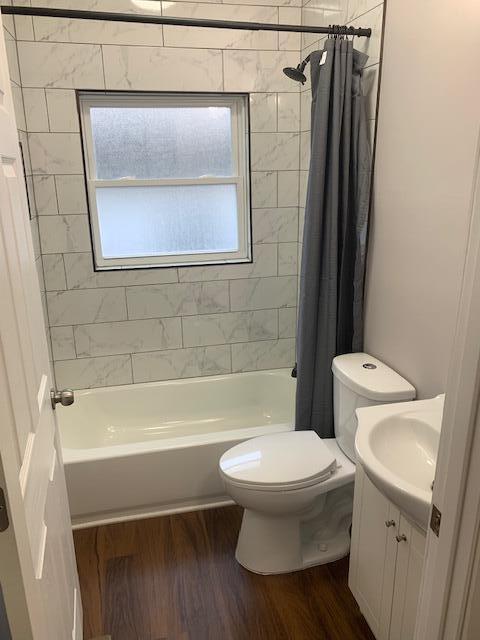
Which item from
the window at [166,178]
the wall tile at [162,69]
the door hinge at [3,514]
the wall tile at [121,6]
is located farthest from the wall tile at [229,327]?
the door hinge at [3,514]

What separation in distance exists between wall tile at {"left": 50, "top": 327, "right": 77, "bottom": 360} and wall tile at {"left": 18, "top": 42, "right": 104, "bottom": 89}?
50.3 inches

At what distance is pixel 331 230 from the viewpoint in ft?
6.68

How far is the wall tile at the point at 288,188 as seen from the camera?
2.78m

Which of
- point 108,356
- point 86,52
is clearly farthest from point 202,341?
point 86,52

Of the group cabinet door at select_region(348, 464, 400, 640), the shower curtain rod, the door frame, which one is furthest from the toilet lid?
the shower curtain rod

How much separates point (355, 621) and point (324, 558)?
0.29 metres

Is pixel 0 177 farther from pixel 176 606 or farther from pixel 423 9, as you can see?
pixel 176 606

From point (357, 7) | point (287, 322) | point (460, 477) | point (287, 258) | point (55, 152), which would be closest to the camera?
point (460, 477)

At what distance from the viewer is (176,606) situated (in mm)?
1822

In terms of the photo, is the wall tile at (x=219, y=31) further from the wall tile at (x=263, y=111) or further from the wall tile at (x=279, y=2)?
the wall tile at (x=263, y=111)

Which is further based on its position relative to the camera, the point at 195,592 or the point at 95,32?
the point at 95,32

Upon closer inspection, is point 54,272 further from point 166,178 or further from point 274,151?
point 274,151

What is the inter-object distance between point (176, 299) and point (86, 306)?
0.51 metres

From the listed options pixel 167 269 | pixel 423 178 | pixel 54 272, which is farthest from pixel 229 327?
pixel 423 178
